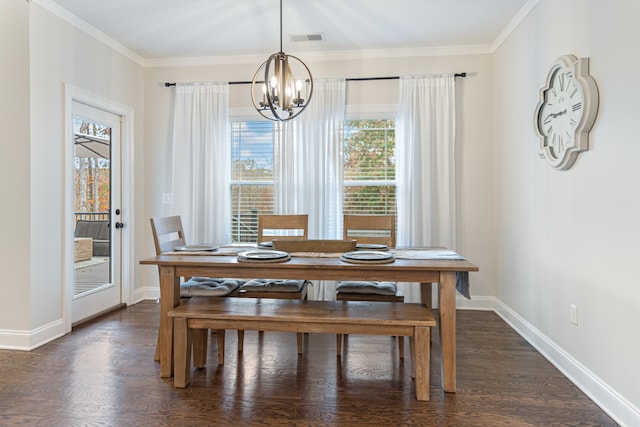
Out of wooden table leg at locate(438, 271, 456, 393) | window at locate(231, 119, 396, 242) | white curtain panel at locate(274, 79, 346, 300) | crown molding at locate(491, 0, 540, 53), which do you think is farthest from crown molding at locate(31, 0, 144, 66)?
crown molding at locate(491, 0, 540, 53)

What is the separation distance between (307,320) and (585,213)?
5.79 feet

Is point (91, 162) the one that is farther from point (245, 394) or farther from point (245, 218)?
point (245, 394)

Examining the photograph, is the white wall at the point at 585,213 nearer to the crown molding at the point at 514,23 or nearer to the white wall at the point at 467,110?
the crown molding at the point at 514,23

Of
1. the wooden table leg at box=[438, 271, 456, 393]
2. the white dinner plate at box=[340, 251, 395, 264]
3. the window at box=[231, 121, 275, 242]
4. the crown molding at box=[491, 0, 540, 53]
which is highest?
the crown molding at box=[491, 0, 540, 53]

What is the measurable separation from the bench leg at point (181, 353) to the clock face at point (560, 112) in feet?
8.57

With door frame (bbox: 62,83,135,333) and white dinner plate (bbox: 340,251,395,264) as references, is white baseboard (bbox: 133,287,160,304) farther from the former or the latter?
white dinner plate (bbox: 340,251,395,264)

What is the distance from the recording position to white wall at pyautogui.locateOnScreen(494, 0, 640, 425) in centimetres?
189

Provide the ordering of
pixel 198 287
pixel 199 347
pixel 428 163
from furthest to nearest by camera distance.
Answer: pixel 428 163 < pixel 198 287 < pixel 199 347

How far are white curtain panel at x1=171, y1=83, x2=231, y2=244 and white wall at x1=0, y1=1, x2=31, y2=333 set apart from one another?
1457mm

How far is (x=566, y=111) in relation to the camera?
243cm

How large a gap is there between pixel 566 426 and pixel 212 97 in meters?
4.04

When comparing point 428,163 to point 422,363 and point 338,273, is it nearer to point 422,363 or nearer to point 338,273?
point 338,273

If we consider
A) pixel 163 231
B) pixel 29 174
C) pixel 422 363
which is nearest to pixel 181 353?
pixel 163 231

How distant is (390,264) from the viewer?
2279 millimetres
